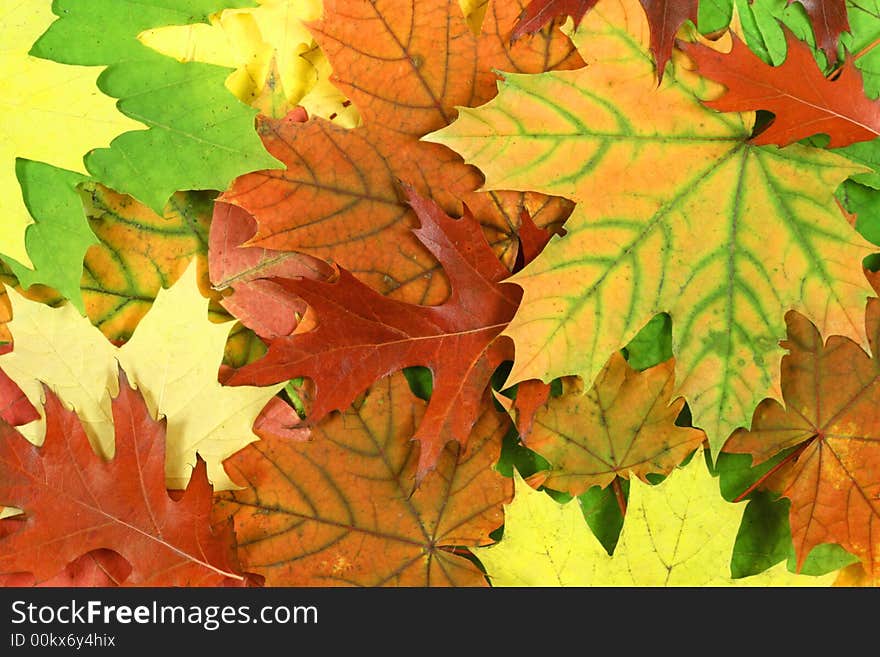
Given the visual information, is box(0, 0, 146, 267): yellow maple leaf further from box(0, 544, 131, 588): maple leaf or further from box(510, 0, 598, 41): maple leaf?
box(510, 0, 598, 41): maple leaf

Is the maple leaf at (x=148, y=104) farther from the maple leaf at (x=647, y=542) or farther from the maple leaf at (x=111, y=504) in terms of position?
the maple leaf at (x=647, y=542)

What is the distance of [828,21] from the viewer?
85cm

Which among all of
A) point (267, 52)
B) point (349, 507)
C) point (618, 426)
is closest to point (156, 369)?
point (349, 507)

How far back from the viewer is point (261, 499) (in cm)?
84

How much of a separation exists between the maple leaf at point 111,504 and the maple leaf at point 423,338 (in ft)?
0.42

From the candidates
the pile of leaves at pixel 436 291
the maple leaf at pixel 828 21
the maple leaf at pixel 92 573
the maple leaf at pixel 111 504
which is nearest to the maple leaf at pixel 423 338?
the pile of leaves at pixel 436 291

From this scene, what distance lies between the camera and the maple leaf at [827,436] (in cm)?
86

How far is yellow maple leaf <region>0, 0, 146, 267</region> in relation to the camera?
81 cm

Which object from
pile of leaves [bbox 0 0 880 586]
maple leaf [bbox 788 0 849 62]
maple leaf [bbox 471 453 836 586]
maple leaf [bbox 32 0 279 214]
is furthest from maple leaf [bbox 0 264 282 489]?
maple leaf [bbox 788 0 849 62]

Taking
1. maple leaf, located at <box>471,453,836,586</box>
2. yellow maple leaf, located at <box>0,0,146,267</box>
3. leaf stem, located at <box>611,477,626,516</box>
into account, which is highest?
yellow maple leaf, located at <box>0,0,146,267</box>

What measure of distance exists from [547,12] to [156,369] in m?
0.59

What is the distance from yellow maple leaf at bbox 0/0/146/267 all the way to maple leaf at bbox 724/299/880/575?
0.79 meters

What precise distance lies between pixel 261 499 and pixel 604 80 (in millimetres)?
591

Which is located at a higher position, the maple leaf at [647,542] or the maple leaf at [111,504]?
the maple leaf at [111,504]
